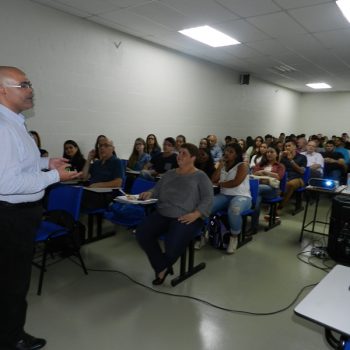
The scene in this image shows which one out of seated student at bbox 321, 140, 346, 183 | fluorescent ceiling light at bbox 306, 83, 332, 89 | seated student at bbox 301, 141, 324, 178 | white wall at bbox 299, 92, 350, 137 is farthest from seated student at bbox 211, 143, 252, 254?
white wall at bbox 299, 92, 350, 137

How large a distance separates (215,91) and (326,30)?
3.17m

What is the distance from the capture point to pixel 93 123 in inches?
203

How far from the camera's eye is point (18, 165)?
1.65 m

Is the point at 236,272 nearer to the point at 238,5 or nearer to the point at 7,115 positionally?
the point at 7,115

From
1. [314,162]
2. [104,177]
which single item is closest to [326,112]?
[314,162]

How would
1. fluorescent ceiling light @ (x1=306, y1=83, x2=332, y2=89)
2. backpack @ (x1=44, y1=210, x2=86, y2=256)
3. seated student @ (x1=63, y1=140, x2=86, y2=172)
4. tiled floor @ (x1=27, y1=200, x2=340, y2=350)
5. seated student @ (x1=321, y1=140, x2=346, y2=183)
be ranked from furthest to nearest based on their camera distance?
fluorescent ceiling light @ (x1=306, y1=83, x2=332, y2=89), seated student @ (x1=321, y1=140, x2=346, y2=183), seated student @ (x1=63, y1=140, x2=86, y2=172), backpack @ (x1=44, y1=210, x2=86, y2=256), tiled floor @ (x1=27, y1=200, x2=340, y2=350)

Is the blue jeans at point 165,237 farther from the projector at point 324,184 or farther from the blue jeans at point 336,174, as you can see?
the blue jeans at point 336,174

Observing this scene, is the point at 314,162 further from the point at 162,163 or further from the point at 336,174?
the point at 162,163

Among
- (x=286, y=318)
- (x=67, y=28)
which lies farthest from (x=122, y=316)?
(x=67, y=28)

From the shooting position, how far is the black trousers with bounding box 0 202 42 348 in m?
1.72

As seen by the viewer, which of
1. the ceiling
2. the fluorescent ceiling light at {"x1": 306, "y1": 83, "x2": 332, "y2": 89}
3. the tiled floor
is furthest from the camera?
→ the fluorescent ceiling light at {"x1": 306, "y1": 83, "x2": 332, "y2": 89}

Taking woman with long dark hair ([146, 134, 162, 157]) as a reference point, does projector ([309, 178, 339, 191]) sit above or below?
below

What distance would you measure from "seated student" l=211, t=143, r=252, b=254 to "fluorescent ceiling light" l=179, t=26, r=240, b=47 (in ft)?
7.64

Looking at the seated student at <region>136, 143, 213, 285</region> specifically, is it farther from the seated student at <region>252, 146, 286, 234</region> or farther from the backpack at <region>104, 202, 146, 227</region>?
the seated student at <region>252, 146, 286, 234</region>
